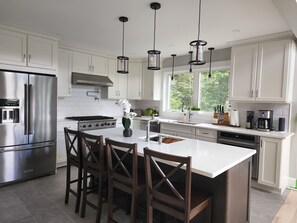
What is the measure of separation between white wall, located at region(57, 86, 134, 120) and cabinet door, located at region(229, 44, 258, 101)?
3.11 meters

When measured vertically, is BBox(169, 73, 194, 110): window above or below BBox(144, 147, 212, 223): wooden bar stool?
above

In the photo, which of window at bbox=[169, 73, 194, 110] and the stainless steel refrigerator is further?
window at bbox=[169, 73, 194, 110]

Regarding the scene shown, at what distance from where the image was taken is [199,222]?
194 cm

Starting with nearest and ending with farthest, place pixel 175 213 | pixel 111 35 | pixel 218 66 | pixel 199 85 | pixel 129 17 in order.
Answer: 1. pixel 175 213
2. pixel 129 17
3. pixel 111 35
4. pixel 218 66
5. pixel 199 85

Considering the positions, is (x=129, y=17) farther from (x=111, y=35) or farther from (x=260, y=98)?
(x=260, y=98)

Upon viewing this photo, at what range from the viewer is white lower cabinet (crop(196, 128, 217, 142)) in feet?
12.0

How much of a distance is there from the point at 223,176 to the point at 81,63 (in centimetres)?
384

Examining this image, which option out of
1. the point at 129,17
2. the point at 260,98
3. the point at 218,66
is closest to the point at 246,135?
the point at 260,98

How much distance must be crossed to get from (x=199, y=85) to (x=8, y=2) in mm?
3748

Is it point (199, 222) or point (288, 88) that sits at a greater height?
point (288, 88)

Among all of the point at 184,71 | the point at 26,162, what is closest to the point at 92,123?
the point at 26,162

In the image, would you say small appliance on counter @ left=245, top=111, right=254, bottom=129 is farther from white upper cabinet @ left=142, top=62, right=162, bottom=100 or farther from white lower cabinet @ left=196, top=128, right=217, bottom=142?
white upper cabinet @ left=142, top=62, right=162, bottom=100

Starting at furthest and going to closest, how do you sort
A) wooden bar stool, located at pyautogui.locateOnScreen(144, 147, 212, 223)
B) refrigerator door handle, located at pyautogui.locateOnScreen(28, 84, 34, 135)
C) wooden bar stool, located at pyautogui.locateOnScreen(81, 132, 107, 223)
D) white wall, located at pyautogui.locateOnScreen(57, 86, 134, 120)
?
white wall, located at pyautogui.locateOnScreen(57, 86, 134, 120) → refrigerator door handle, located at pyautogui.locateOnScreen(28, 84, 34, 135) → wooden bar stool, located at pyautogui.locateOnScreen(81, 132, 107, 223) → wooden bar stool, located at pyautogui.locateOnScreen(144, 147, 212, 223)

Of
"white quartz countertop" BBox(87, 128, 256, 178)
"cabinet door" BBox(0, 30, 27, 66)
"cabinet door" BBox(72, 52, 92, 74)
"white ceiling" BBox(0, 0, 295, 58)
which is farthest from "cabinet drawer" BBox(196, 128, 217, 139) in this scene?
"cabinet door" BBox(0, 30, 27, 66)
